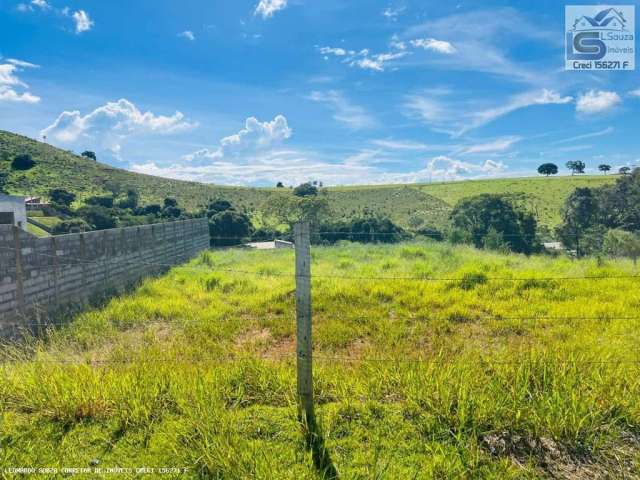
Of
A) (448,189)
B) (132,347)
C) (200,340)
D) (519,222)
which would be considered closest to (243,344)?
(200,340)

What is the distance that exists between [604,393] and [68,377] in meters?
4.66

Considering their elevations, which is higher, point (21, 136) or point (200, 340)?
point (21, 136)

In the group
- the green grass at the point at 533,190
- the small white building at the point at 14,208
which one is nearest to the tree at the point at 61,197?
the small white building at the point at 14,208

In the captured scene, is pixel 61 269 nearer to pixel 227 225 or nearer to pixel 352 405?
pixel 352 405

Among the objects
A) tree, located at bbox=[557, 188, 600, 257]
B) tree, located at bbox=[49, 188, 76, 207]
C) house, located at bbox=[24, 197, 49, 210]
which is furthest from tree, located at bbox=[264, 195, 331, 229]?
tree, located at bbox=[557, 188, 600, 257]

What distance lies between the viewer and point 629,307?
5863 millimetres

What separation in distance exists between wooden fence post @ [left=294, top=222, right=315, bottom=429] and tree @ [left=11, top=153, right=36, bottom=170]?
2103 inches

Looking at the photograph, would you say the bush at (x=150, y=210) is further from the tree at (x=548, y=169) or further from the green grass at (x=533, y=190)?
the tree at (x=548, y=169)

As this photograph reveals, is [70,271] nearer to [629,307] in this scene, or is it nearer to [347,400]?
[347,400]

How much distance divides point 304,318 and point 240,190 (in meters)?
63.6

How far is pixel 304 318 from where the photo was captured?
2.72 meters

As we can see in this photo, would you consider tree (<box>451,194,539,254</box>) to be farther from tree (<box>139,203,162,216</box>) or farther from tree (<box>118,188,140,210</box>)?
tree (<box>118,188,140,210</box>)

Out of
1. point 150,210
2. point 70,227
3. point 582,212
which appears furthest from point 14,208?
point 582,212

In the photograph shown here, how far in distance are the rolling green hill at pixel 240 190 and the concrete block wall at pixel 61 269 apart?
3346cm
